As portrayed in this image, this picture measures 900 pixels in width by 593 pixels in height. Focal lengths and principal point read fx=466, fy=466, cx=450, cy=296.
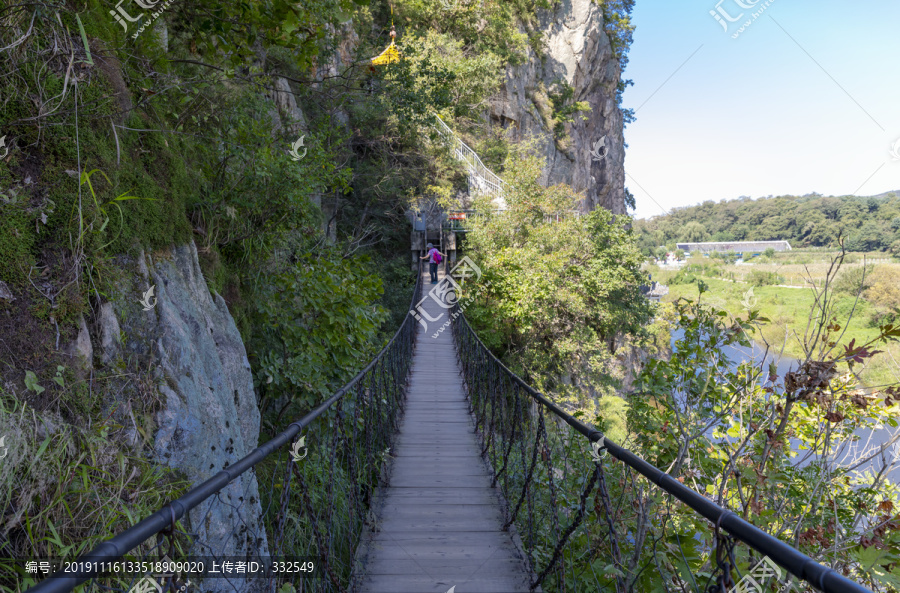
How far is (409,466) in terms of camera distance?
4629mm

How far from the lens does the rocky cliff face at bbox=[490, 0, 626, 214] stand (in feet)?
73.4

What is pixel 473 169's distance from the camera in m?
16.8

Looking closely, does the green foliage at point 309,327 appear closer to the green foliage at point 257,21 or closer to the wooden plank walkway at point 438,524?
the wooden plank walkway at point 438,524

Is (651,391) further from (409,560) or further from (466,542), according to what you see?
(409,560)

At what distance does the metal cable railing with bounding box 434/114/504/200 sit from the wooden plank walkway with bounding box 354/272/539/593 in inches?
421

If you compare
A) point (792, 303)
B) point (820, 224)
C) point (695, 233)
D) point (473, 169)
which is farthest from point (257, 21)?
point (695, 233)

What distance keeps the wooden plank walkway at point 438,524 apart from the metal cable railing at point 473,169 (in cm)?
1070

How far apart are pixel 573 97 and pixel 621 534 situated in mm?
27966

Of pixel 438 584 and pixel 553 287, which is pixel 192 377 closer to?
pixel 438 584

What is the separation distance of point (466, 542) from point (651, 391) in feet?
6.32

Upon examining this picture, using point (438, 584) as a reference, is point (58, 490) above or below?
above

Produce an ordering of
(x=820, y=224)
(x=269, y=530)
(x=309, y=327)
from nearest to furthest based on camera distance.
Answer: (x=269, y=530)
(x=309, y=327)
(x=820, y=224)

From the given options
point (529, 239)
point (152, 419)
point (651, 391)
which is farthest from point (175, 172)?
point (529, 239)

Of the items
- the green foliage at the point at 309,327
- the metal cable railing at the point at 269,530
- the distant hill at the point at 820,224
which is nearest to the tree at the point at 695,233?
the distant hill at the point at 820,224
